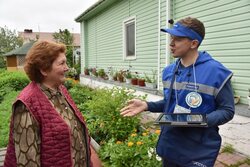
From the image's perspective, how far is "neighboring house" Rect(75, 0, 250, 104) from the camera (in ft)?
15.1

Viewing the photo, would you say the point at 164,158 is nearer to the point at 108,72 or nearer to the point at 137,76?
the point at 137,76

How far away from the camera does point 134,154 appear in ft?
11.8

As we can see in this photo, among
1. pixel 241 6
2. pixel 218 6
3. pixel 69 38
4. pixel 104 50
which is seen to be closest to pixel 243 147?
pixel 241 6

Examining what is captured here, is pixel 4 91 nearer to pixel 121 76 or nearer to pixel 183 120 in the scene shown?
pixel 121 76

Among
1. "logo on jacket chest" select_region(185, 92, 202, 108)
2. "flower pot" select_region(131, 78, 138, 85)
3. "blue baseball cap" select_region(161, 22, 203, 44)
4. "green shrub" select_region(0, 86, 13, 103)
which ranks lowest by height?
"green shrub" select_region(0, 86, 13, 103)

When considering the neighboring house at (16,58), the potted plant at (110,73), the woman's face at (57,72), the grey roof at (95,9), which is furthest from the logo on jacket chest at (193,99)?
the neighboring house at (16,58)

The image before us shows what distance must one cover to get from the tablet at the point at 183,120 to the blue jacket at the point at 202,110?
0.07 m

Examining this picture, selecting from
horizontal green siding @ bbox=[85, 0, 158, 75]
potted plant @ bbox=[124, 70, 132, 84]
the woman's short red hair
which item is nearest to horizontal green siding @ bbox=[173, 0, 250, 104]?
horizontal green siding @ bbox=[85, 0, 158, 75]

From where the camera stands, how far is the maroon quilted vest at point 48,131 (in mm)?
1746

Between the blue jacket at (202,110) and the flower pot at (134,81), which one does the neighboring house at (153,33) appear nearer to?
the flower pot at (134,81)

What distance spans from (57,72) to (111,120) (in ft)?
9.15

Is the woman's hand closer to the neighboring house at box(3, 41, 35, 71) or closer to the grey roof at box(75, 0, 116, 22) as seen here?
the grey roof at box(75, 0, 116, 22)

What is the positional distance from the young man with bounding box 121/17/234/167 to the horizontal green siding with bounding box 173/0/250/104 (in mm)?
2857

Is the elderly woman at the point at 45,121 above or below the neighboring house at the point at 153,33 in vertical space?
below
